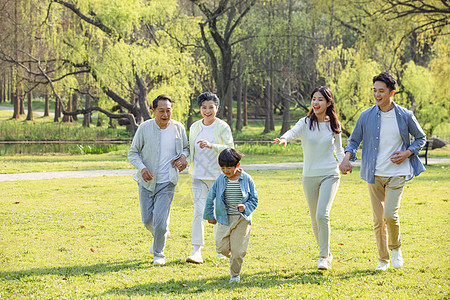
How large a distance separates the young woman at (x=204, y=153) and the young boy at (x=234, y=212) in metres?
1.01

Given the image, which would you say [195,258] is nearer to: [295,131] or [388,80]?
[295,131]

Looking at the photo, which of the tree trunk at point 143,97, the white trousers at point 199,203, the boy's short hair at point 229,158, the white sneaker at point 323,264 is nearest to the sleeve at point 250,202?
the boy's short hair at point 229,158

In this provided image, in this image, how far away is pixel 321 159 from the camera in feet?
19.3

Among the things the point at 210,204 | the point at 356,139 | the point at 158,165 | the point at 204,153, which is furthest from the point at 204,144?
the point at 356,139

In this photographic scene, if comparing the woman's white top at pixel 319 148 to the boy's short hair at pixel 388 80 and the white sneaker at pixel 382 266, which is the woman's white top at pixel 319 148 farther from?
the white sneaker at pixel 382 266

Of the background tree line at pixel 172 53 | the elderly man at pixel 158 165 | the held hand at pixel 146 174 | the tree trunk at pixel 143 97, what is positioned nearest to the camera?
the held hand at pixel 146 174

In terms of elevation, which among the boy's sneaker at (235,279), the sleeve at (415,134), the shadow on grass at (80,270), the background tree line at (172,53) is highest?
the background tree line at (172,53)

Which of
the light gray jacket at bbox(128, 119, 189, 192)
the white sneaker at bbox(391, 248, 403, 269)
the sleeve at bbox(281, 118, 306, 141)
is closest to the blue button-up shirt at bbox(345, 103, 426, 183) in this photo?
the sleeve at bbox(281, 118, 306, 141)

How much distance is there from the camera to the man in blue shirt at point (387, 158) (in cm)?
573

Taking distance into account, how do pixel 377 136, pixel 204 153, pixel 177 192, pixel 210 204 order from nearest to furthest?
pixel 210 204
pixel 377 136
pixel 204 153
pixel 177 192

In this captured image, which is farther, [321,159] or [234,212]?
[321,159]

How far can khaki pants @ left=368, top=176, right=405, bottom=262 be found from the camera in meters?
5.73

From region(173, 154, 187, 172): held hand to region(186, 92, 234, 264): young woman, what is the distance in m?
0.14

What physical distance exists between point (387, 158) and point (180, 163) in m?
2.39
